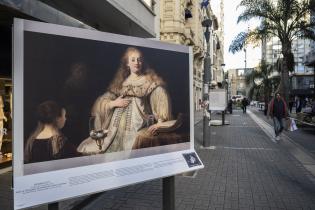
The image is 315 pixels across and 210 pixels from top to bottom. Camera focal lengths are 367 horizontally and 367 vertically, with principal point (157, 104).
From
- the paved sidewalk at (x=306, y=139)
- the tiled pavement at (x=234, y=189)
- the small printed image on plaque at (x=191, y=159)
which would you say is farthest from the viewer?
the paved sidewalk at (x=306, y=139)

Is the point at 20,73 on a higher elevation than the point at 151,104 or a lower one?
higher

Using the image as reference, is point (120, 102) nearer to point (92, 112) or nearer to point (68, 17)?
point (92, 112)

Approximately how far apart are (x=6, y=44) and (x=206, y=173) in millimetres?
4983

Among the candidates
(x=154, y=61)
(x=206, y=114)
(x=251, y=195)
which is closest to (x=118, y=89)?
(x=154, y=61)

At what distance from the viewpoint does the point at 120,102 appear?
9.98 feet

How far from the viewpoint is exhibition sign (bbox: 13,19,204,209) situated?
2410mm

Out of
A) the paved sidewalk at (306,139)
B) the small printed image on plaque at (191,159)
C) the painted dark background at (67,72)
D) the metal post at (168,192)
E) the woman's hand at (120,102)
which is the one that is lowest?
the paved sidewalk at (306,139)

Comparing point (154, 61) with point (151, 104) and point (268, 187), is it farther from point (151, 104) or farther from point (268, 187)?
point (268, 187)

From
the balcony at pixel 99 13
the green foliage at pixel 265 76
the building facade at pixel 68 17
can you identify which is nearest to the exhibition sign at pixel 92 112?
the building facade at pixel 68 17

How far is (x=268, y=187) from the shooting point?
6293 mm

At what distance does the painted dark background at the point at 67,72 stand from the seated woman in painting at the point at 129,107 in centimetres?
8

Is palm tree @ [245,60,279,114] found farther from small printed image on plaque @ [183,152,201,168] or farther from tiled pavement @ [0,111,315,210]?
small printed image on plaque @ [183,152,201,168]

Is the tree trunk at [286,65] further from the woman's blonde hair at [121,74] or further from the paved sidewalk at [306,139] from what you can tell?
the woman's blonde hair at [121,74]

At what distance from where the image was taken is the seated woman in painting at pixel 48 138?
2.44 meters
